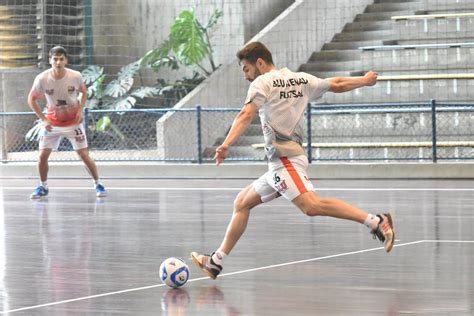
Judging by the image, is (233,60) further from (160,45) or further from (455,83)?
(455,83)

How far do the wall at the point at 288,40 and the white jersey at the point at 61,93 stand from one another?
6.83 meters

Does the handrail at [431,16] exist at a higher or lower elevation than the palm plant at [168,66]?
higher

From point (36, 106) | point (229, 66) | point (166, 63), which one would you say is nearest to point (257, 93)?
point (36, 106)

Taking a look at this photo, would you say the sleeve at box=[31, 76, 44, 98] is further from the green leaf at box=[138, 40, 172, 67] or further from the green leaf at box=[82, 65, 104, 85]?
the green leaf at box=[82, 65, 104, 85]

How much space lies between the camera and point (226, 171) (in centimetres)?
2411

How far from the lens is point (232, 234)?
10617mm

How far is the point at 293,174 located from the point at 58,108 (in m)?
9.33

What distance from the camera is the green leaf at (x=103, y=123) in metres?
26.4

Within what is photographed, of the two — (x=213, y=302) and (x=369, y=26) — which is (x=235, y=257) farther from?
(x=369, y=26)

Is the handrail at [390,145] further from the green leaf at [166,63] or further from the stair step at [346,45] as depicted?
the green leaf at [166,63]

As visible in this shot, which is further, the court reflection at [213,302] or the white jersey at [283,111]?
the white jersey at [283,111]

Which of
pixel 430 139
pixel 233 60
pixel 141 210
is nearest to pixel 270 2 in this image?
pixel 233 60

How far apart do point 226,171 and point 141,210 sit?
6737 mm

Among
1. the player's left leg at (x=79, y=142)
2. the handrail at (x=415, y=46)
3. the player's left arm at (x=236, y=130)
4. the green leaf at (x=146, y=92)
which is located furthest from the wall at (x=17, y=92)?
the player's left arm at (x=236, y=130)
